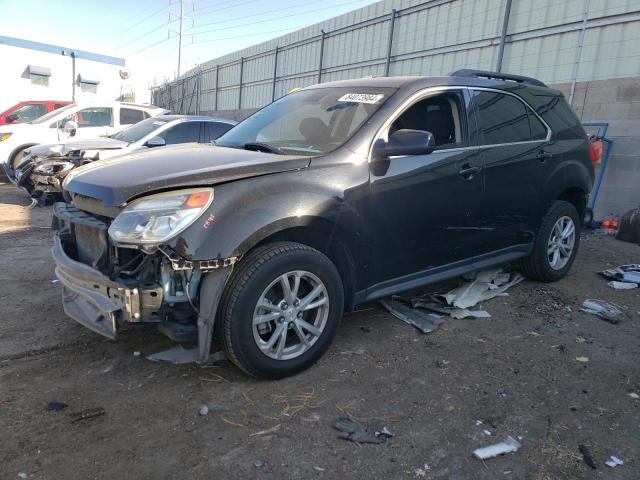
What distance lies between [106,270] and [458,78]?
3001 mm

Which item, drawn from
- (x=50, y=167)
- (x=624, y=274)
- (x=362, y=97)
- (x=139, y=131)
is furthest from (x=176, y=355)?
(x=139, y=131)

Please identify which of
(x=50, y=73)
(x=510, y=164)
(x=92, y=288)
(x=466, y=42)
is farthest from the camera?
(x=50, y=73)

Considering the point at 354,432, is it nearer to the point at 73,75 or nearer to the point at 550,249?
the point at 550,249

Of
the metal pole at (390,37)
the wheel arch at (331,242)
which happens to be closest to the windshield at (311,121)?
the wheel arch at (331,242)

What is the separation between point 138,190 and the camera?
8.63ft

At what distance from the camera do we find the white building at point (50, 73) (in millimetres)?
23094

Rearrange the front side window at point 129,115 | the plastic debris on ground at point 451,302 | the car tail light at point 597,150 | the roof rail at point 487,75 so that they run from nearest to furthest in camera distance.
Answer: the plastic debris on ground at point 451,302 → the roof rail at point 487,75 → the car tail light at point 597,150 → the front side window at point 129,115

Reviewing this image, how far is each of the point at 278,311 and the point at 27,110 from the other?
1180cm

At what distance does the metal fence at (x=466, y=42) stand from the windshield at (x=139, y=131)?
6.00 meters

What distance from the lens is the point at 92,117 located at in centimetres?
1059

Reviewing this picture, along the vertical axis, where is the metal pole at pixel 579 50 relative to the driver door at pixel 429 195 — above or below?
above

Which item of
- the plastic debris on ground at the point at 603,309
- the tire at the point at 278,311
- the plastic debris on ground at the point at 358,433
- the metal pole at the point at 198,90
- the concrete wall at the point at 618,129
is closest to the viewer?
the plastic debris on ground at the point at 358,433

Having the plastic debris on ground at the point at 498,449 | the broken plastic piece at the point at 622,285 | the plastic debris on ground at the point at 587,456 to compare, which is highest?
the broken plastic piece at the point at 622,285

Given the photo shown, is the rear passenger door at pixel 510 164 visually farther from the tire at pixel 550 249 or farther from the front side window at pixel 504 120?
the tire at pixel 550 249
